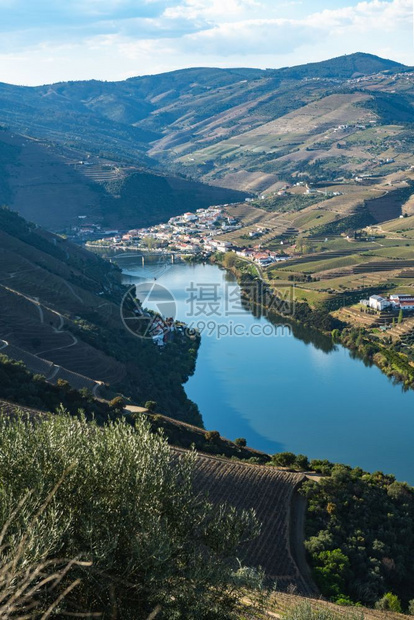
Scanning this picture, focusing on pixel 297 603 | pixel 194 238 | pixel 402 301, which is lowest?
pixel 402 301

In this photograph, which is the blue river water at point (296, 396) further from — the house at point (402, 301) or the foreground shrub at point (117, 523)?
the foreground shrub at point (117, 523)

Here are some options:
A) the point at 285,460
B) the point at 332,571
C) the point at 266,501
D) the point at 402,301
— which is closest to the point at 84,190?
the point at 402,301

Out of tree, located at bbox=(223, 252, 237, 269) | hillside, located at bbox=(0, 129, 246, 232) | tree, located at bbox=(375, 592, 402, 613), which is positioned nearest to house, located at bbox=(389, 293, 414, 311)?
tree, located at bbox=(223, 252, 237, 269)

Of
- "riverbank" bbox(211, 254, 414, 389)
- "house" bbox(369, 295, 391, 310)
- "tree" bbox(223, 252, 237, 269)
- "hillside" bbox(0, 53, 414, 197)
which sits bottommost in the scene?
"riverbank" bbox(211, 254, 414, 389)

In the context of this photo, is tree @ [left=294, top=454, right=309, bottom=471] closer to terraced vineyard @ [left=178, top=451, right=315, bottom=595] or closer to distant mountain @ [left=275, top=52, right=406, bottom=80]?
terraced vineyard @ [left=178, top=451, right=315, bottom=595]

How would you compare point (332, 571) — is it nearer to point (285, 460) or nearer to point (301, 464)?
point (301, 464)

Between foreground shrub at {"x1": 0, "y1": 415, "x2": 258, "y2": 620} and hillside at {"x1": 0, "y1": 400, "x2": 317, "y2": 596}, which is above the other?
foreground shrub at {"x1": 0, "y1": 415, "x2": 258, "y2": 620}
